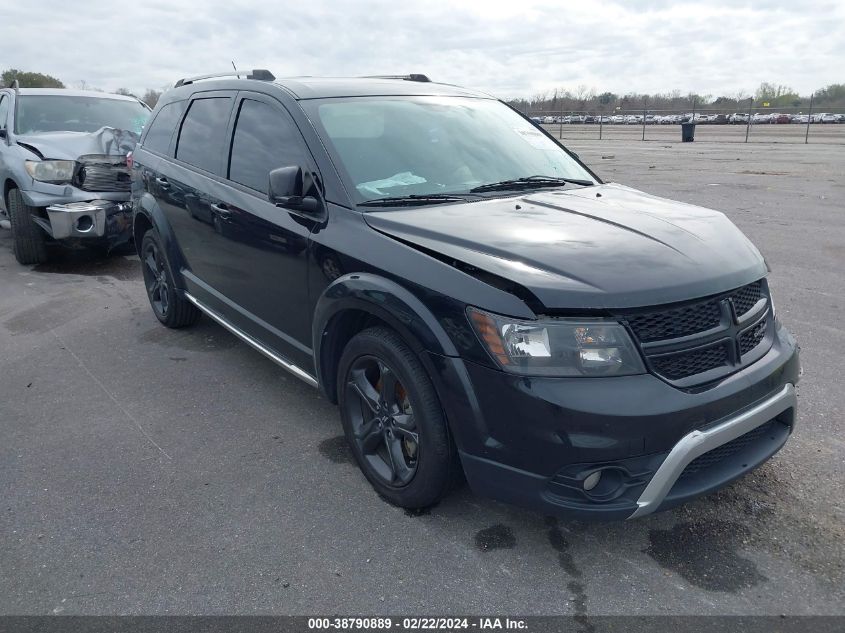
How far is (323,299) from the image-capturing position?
319 centimetres

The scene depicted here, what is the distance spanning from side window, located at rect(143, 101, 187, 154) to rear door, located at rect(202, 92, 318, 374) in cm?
115

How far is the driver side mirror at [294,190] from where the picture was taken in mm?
3213

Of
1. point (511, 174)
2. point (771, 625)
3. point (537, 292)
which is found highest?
point (511, 174)

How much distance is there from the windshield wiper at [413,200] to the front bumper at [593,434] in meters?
0.95

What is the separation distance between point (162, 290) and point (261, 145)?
221cm

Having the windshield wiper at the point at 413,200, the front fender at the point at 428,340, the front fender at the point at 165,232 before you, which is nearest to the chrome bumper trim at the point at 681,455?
the front fender at the point at 428,340

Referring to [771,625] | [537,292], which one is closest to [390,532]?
→ [537,292]

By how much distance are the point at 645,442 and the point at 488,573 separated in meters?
0.80

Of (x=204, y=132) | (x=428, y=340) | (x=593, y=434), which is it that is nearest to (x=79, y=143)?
(x=204, y=132)

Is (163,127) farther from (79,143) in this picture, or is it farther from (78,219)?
(79,143)

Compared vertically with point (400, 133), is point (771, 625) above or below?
below

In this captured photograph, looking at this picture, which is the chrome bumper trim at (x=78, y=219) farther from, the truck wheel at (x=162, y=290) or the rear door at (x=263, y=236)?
the rear door at (x=263, y=236)

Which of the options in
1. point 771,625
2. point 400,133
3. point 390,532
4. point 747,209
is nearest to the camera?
point 771,625

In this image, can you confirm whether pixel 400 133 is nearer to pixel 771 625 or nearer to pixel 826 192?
pixel 771 625
